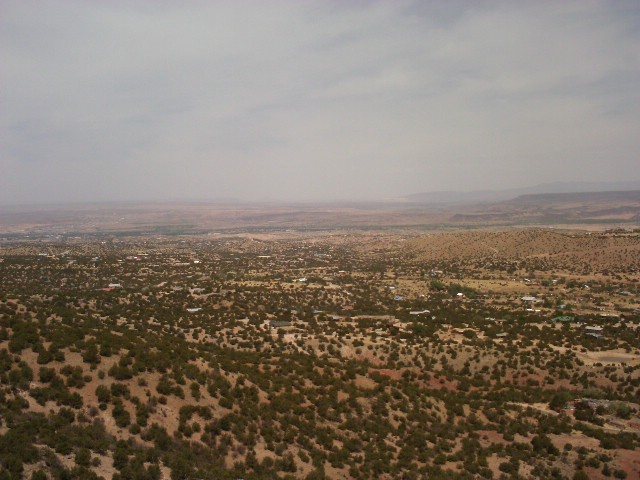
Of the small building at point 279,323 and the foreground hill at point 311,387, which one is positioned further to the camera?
the small building at point 279,323

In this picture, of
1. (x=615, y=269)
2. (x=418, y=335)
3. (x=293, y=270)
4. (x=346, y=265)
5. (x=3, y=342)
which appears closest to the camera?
(x=3, y=342)

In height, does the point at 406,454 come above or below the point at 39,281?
below

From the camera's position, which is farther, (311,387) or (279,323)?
(279,323)

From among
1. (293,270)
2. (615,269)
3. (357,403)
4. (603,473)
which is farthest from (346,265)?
(603,473)

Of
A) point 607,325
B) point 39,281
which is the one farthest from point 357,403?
point 39,281

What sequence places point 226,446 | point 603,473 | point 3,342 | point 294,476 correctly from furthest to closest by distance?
point 3,342 → point 603,473 → point 226,446 → point 294,476

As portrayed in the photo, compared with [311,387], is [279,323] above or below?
below

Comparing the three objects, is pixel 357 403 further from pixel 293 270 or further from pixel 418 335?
pixel 293 270

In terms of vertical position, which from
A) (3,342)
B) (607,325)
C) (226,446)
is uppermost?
(3,342)

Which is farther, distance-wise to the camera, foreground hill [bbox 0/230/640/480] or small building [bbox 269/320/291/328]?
small building [bbox 269/320/291/328]

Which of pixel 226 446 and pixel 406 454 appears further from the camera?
pixel 406 454
